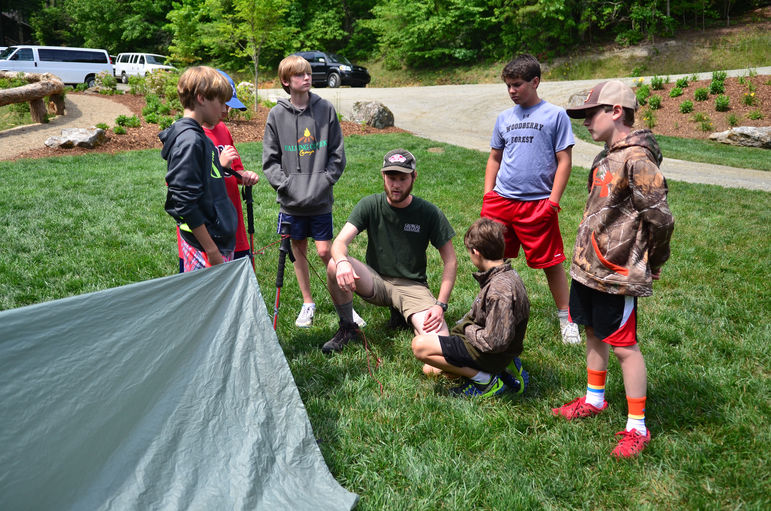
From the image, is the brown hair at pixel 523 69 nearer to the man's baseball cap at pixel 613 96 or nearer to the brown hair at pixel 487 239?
the man's baseball cap at pixel 613 96

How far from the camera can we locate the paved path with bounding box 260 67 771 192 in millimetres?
10266

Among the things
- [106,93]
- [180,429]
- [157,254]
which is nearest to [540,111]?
[180,429]

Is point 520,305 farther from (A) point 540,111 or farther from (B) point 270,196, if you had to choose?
(B) point 270,196

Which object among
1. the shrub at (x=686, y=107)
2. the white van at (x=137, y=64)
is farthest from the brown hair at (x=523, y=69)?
the white van at (x=137, y=64)

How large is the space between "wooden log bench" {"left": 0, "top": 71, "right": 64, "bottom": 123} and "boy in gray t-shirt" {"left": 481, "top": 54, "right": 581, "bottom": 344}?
13.6 meters

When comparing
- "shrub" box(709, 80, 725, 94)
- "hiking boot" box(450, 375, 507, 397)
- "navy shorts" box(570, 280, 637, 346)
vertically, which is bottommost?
"hiking boot" box(450, 375, 507, 397)

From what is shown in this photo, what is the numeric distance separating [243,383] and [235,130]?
456 inches

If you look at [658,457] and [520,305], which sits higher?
[520,305]

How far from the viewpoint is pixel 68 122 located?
13938 millimetres

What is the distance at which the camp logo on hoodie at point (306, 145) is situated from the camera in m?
3.81

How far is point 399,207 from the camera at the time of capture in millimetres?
3691

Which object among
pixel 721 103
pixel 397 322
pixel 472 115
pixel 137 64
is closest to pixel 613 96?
pixel 397 322

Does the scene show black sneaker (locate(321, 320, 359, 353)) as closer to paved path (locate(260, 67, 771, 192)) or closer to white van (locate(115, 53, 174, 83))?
paved path (locate(260, 67, 771, 192))

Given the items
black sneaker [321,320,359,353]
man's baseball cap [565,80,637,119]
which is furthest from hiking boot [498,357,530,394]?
man's baseball cap [565,80,637,119]
